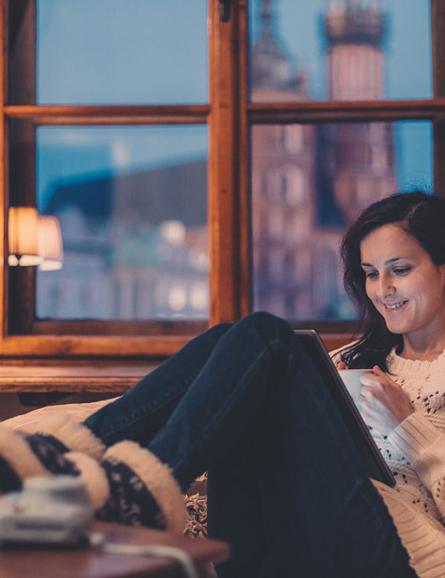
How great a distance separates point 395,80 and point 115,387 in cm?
120

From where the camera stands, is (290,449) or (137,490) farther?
(290,449)

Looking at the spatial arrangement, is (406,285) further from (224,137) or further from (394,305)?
(224,137)

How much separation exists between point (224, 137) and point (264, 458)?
123 centimetres

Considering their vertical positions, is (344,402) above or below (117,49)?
below

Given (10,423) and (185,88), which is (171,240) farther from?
(10,423)

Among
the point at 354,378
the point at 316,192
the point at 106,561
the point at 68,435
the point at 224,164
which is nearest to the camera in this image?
the point at 106,561

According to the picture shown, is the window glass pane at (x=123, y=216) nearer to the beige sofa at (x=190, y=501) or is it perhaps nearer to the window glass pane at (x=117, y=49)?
the window glass pane at (x=117, y=49)

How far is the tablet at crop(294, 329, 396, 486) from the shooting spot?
1.65 meters

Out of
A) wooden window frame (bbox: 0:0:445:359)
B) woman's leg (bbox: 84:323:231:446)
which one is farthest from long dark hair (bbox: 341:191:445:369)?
woman's leg (bbox: 84:323:231:446)

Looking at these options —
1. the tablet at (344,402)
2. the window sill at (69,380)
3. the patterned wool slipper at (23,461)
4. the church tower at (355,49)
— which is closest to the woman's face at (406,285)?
the tablet at (344,402)

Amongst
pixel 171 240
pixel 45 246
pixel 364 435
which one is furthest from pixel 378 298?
pixel 45 246

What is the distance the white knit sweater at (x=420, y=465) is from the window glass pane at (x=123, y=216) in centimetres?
87

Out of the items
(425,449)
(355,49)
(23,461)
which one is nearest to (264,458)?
(425,449)

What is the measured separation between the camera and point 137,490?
3.90 ft
